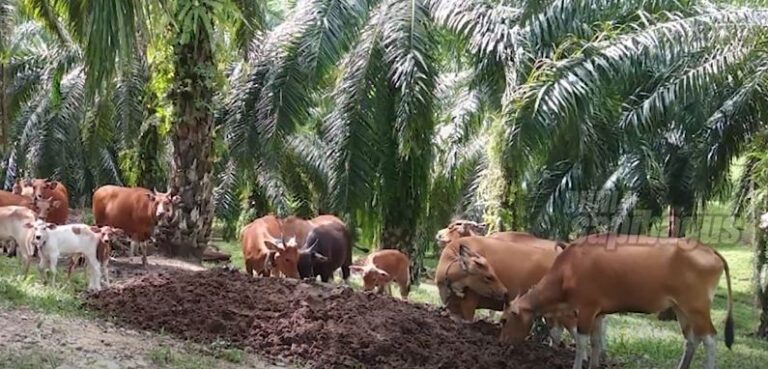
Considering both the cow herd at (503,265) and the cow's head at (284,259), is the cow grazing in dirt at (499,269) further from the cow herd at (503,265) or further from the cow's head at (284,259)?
the cow's head at (284,259)

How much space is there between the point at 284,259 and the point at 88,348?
4.70 metres

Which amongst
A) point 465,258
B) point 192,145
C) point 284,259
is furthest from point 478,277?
point 192,145

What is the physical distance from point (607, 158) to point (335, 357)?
273 inches

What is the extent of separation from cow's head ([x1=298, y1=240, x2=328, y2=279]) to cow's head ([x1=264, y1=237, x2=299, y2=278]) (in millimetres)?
295

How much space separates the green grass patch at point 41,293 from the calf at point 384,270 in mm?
3626

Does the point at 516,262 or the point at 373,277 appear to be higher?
the point at 516,262

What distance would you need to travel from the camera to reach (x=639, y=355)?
11.3 metres

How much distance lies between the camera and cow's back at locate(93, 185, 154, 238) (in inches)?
545

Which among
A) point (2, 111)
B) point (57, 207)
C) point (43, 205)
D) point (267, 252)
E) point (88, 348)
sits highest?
point (2, 111)

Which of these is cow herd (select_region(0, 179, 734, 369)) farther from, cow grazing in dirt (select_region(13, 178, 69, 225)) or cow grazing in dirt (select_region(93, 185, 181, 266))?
cow grazing in dirt (select_region(13, 178, 69, 225))

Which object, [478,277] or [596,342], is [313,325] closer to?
[478,277]

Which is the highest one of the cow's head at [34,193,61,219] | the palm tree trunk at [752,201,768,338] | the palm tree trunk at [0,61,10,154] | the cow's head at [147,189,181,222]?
the palm tree trunk at [0,61,10,154]

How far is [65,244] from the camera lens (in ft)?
34.1

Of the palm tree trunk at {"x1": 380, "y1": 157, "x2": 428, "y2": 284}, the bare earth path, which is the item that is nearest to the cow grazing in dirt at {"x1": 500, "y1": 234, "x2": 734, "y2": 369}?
the bare earth path
